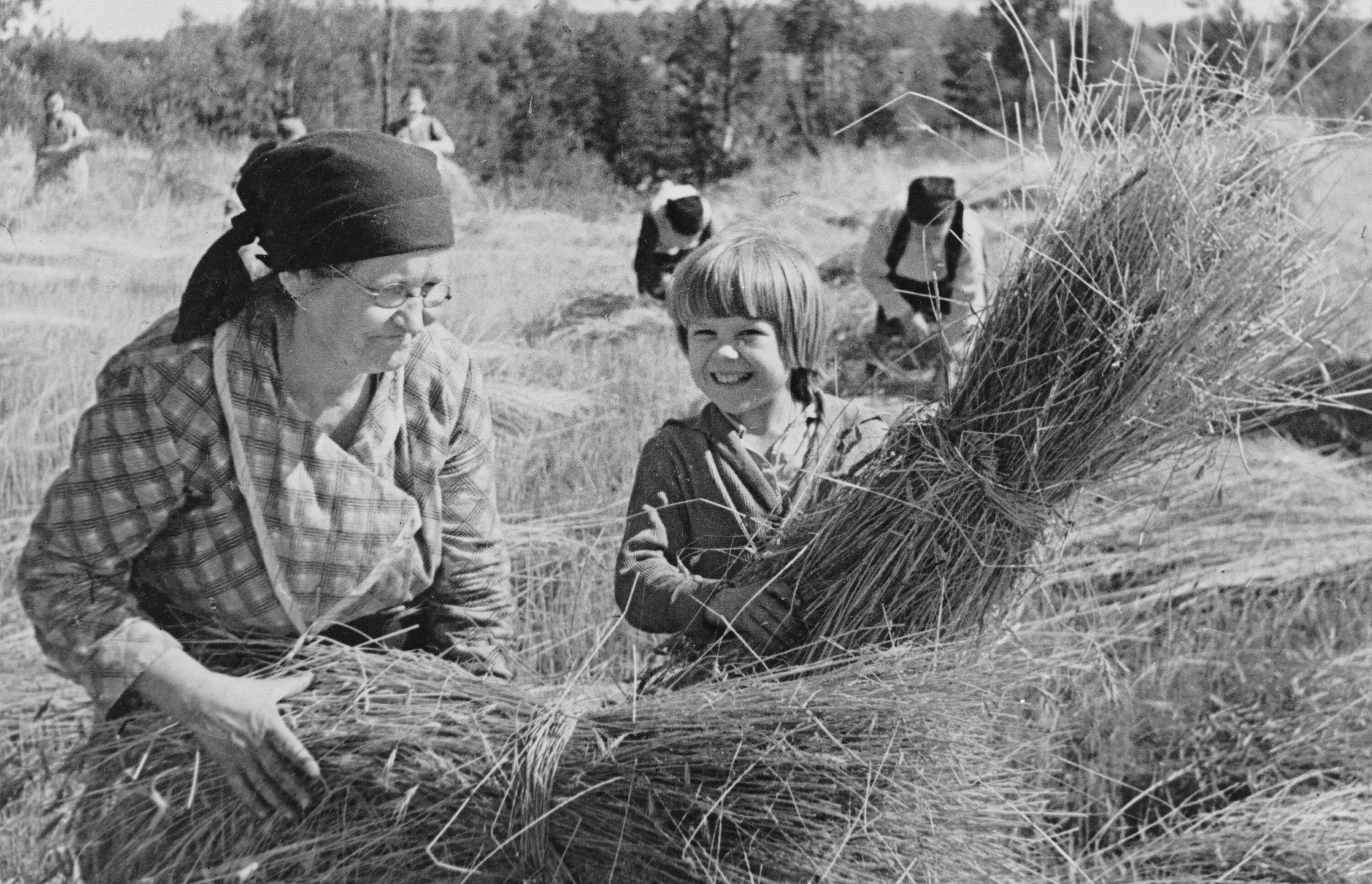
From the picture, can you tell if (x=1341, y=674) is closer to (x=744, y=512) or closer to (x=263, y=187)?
(x=744, y=512)

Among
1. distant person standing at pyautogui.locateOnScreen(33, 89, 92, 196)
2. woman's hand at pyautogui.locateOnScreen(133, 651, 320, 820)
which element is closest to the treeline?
distant person standing at pyautogui.locateOnScreen(33, 89, 92, 196)

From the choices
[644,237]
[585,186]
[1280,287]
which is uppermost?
[1280,287]

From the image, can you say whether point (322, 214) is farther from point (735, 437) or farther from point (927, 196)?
point (927, 196)

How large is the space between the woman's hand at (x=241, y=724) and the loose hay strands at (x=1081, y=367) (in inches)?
24.9

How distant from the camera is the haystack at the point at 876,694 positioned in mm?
1685

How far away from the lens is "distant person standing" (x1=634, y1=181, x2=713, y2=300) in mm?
5680

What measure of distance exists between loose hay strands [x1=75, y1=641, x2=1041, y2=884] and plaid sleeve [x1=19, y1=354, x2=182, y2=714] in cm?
10

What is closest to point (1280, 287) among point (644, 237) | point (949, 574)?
point (949, 574)

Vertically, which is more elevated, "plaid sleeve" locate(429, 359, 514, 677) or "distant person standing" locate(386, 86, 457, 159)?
"plaid sleeve" locate(429, 359, 514, 677)

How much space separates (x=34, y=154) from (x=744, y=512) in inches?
191

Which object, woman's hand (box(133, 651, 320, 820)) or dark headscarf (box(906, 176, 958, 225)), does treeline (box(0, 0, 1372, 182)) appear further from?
woman's hand (box(133, 651, 320, 820))

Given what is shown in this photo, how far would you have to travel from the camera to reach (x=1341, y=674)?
135 inches

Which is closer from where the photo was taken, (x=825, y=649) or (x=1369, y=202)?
(x=825, y=649)

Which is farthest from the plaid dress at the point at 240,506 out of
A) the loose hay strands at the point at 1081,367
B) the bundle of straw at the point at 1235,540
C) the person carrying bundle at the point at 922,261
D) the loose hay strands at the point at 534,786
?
the person carrying bundle at the point at 922,261
